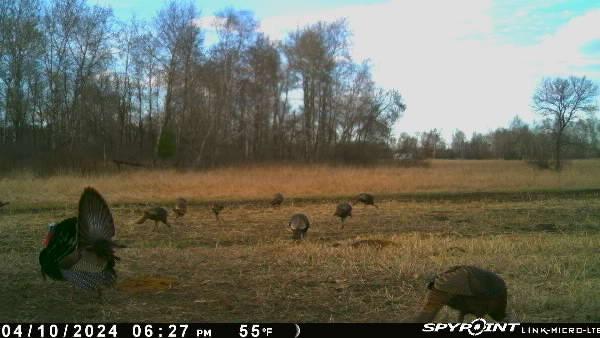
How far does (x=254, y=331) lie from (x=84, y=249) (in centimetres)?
241

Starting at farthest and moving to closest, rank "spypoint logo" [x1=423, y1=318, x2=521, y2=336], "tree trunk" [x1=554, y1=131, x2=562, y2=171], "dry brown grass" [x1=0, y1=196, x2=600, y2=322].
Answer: "tree trunk" [x1=554, y1=131, x2=562, y2=171] < "dry brown grass" [x1=0, y1=196, x2=600, y2=322] < "spypoint logo" [x1=423, y1=318, x2=521, y2=336]

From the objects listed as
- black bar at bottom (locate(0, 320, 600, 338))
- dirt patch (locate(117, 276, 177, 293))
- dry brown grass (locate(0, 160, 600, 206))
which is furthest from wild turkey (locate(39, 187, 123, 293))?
dry brown grass (locate(0, 160, 600, 206))

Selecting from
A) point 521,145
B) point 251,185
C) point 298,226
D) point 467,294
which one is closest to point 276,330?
point 467,294

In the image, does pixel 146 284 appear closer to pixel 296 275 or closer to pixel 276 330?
pixel 296 275

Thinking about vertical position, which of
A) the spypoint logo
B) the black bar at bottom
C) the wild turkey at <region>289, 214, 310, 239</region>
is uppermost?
the wild turkey at <region>289, 214, 310, 239</region>

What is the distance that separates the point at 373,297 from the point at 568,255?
441 centimetres

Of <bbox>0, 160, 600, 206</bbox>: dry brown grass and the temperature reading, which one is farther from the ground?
<bbox>0, 160, 600, 206</bbox>: dry brown grass

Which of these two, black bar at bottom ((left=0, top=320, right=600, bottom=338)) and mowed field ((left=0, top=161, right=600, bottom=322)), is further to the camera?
mowed field ((left=0, top=161, right=600, bottom=322))

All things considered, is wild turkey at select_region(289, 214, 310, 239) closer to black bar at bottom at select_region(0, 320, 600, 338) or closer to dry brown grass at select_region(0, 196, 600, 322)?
dry brown grass at select_region(0, 196, 600, 322)

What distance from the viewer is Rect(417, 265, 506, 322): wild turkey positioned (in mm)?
4910

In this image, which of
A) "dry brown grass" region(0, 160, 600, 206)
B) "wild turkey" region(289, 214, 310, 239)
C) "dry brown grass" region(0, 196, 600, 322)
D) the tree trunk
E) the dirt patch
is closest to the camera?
"dry brown grass" region(0, 196, 600, 322)

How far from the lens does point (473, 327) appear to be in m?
4.87

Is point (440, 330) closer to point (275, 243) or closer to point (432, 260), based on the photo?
point (432, 260)

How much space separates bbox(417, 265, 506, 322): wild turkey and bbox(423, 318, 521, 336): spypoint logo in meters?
0.08
